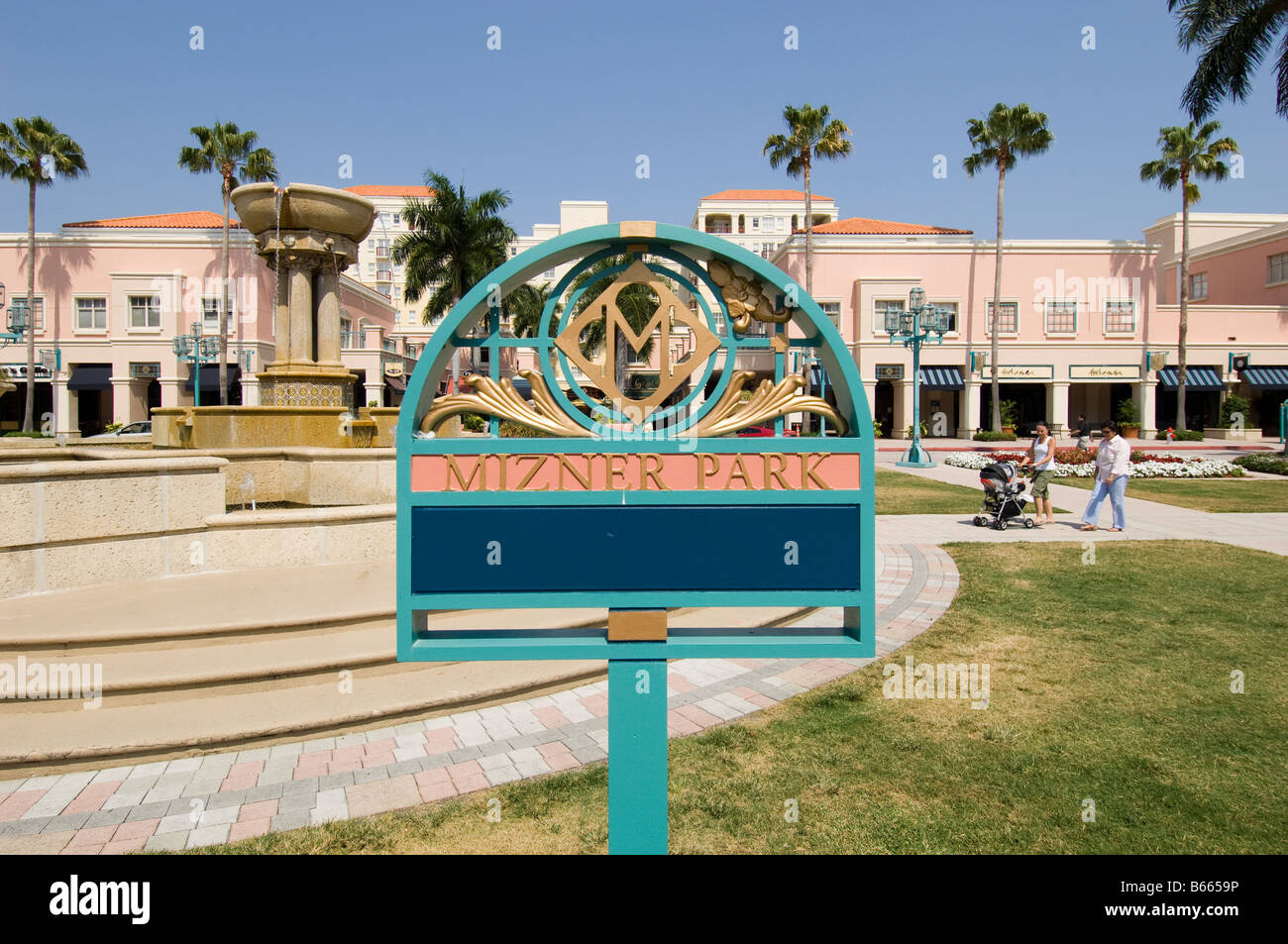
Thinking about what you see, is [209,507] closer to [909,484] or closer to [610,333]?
[610,333]

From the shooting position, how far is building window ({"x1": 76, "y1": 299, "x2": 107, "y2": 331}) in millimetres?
37344

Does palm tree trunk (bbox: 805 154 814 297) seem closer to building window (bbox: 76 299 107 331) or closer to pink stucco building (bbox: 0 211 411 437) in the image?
pink stucco building (bbox: 0 211 411 437)

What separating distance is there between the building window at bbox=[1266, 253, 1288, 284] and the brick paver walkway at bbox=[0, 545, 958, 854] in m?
52.2

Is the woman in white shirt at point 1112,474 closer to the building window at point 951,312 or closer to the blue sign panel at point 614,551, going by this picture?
the blue sign panel at point 614,551

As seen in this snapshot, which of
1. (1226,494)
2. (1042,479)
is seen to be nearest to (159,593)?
(1042,479)

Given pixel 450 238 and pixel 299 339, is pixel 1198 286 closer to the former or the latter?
pixel 450 238

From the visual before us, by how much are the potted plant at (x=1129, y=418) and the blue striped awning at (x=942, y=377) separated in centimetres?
867

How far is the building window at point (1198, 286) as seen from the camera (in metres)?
47.1

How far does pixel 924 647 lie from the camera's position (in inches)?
250

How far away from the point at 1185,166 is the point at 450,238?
38.0 meters

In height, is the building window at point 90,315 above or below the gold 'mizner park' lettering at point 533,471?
above

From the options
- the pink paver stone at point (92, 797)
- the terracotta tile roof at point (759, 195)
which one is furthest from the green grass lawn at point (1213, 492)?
the terracotta tile roof at point (759, 195)

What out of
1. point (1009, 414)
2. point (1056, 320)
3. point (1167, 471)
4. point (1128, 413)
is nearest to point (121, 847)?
point (1167, 471)

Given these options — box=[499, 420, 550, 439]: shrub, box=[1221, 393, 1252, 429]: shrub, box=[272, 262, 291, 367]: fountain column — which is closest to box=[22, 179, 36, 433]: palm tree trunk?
box=[499, 420, 550, 439]: shrub
